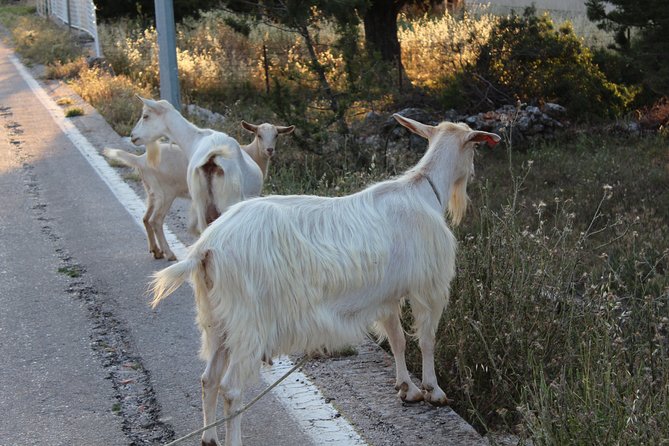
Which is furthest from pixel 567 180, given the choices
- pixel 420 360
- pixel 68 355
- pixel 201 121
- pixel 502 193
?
pixel 68 355

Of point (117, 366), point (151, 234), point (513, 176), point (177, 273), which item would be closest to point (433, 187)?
point (177, 273)

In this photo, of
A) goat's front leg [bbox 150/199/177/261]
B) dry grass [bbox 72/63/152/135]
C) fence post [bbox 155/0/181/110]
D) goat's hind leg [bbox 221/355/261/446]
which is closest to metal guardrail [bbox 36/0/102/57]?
dry grass [bbox 72/63/152/135]

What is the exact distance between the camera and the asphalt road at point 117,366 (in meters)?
4.61

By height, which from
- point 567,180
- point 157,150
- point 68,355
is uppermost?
point 157,150

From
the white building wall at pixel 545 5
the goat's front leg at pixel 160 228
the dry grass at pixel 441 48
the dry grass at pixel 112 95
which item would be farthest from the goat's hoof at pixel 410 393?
the white building wall at pixel 545 5

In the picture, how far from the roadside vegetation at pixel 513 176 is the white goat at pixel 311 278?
0.40 metres

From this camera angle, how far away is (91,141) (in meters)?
12.1

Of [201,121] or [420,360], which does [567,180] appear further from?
[420,360]

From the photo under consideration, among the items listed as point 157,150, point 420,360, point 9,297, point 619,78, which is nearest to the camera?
point 420,360

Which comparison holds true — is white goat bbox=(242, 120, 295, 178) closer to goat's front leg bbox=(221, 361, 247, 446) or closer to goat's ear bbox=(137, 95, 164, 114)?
goat's ear bbox=(137, 95, 164, 114)

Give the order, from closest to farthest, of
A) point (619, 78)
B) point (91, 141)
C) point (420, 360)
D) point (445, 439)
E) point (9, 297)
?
point (445, 439) < point (420, 360) < point (9, 297) < point (91, 141) < point (619, 78)

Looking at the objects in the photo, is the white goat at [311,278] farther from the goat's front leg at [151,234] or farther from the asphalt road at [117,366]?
the goat's front leg at [151,234]

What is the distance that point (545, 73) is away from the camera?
14984 mm

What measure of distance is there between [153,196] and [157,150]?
1.31 feet
